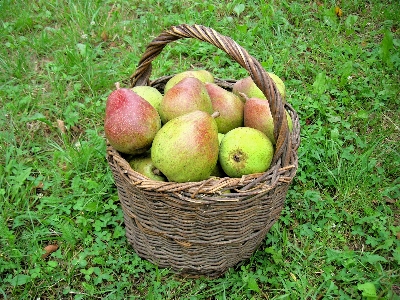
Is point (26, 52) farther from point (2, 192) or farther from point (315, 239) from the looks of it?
point (315, 239)

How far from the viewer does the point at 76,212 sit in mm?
2750

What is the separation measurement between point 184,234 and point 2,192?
4.40 ft

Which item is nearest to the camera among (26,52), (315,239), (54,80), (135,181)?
(135,181)

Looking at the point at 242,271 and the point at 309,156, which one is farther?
the point at 309,156

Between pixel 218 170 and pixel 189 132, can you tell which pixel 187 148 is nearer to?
pixel 189 132

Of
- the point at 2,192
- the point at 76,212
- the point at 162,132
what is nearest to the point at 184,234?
the point at 162,132

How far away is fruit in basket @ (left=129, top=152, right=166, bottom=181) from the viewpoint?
7.14ft

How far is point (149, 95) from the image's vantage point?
240 cm

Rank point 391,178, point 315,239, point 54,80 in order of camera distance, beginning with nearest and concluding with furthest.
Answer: point 315,239, point 391,178, point 54,80

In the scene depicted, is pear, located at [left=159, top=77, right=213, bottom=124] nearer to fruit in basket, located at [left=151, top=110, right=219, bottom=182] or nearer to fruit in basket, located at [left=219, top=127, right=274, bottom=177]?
fruit in basket, located at [left=151, top=110, right=219, bottom=182]

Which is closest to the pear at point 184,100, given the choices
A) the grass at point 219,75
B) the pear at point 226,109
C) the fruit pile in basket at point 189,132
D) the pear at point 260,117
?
the fruit pile in basket at point 189,132

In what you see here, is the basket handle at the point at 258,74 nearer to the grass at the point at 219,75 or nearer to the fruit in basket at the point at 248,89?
the fruit in basket at the point at 248,89

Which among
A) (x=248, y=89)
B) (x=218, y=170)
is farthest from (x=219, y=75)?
(x=218, y=170)

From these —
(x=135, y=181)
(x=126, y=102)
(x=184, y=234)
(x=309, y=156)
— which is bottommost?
(x=309, y=156)
